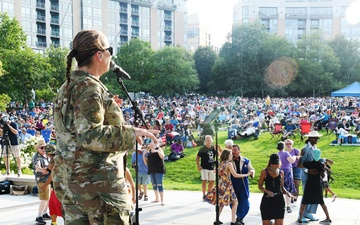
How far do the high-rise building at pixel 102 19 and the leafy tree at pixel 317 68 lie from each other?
3258cm

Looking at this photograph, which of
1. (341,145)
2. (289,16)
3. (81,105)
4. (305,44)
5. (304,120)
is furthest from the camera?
(289,16)

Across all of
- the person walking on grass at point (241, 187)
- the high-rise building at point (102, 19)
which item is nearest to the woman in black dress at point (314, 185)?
the person walking on grass at point (241, 187)

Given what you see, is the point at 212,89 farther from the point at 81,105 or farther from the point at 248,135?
the point at 81,105

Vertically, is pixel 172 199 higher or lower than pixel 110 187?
lower

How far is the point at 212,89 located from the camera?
216ft

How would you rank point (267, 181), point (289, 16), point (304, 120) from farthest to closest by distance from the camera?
1. point (289, 16)
2. point (304, 120)
3. point (267, 181)

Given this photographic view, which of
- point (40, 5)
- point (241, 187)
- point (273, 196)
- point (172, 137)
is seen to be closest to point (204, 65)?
point (40, 5)

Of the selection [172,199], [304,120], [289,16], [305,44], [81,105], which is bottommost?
[172,199]

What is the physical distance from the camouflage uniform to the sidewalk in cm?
625

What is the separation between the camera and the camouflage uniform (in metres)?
2.13

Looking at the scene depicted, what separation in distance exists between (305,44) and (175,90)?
20719mm

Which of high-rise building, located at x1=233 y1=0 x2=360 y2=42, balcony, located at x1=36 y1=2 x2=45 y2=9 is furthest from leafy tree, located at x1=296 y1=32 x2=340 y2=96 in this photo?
balcony, located at x1=36 y1=2 x2=45 y2=9

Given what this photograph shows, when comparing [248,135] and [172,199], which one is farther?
[248,135]

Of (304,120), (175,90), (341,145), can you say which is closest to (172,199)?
(341,145)
